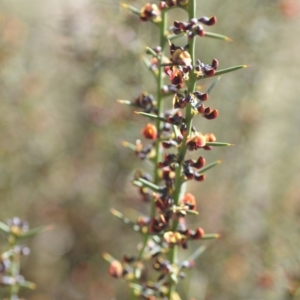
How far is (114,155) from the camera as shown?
2.95 metres

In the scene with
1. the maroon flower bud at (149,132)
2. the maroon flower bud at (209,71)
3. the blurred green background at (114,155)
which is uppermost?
the maroon flower bud at (209,71)

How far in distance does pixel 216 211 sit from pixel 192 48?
209 cm

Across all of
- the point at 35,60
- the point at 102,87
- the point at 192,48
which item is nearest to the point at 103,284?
the point at 102,87

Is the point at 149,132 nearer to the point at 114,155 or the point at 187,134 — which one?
the point at 187,134

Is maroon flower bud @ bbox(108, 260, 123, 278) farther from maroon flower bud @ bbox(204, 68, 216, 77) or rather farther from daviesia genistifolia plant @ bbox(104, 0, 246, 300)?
maroon flower bud @ bbox(204, 68, 216, 77)

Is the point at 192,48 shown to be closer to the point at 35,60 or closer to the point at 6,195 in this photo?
the point at 6,195

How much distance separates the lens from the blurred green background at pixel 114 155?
259cm

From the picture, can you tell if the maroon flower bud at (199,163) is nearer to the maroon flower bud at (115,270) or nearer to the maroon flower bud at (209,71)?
the maroon flower bud at (209,71)

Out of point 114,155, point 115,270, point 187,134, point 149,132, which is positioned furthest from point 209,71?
point 114,155

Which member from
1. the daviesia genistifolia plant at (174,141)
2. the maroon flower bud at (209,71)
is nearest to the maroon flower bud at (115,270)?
Answer: the daviesia genistifolia plant at (174,141)

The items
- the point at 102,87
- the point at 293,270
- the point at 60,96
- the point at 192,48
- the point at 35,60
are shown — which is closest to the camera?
the point at 192,48

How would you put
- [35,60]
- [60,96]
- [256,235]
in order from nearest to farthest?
[256,235] < [35,60] < [60,96]

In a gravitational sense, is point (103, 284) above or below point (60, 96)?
below

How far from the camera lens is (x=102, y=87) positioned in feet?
9.22
